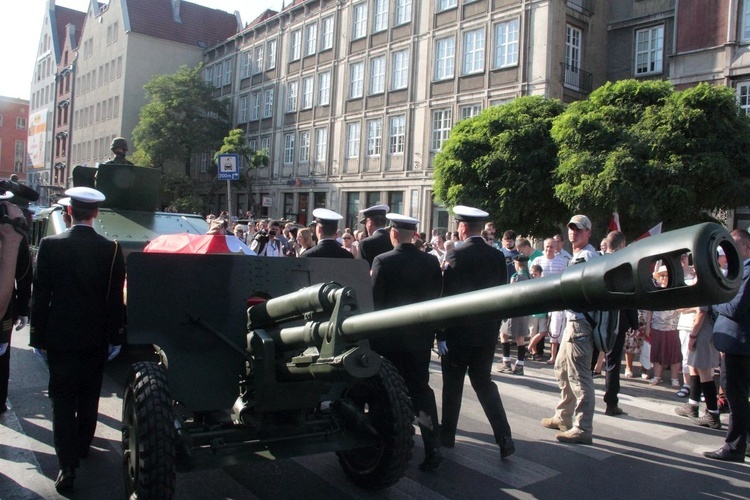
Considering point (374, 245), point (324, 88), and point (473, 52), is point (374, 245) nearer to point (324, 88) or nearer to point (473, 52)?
point (473, 52)

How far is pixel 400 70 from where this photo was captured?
3253 cm

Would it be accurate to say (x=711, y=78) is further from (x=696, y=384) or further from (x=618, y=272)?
(x=618, y=272)

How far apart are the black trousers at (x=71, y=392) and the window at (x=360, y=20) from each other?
3234cm

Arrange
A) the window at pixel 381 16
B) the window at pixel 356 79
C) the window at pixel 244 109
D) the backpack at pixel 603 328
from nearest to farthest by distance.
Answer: the backpack at pixel 603 328, the window at pixel 381 16, the window at pixel 356 79, the window at pixel 244 109

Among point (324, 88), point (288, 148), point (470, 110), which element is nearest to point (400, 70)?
point (470, 110)

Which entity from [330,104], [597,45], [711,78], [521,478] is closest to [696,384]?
[521,478]

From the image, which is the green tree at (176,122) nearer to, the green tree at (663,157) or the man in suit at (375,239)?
the green tree at (663,157)

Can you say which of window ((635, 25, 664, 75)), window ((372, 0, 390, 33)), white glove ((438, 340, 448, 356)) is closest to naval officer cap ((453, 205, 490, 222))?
white glove ((438, 340, 448, 356))

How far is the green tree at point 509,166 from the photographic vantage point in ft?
66.1

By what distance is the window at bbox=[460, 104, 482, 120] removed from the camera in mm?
28578

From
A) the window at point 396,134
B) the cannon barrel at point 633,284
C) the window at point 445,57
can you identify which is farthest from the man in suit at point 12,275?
the window at point 396,134

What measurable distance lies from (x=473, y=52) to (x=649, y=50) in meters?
7.31

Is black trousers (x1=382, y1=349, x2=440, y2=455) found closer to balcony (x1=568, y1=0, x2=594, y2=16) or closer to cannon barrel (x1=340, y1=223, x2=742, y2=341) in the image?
cannon barrel (x1=340, y1=223, x2=742, y2=341)

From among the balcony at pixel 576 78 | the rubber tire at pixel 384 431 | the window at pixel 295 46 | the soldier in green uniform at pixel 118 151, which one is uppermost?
the window at pixel 295 46
